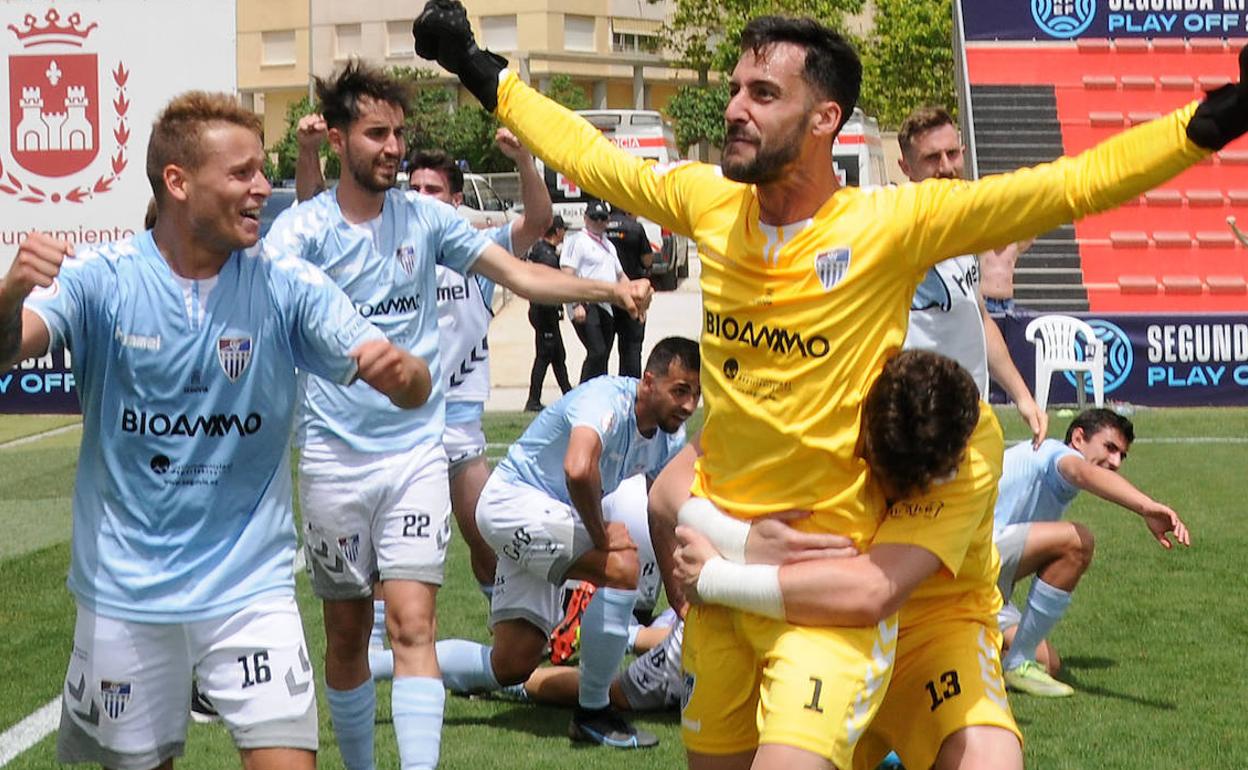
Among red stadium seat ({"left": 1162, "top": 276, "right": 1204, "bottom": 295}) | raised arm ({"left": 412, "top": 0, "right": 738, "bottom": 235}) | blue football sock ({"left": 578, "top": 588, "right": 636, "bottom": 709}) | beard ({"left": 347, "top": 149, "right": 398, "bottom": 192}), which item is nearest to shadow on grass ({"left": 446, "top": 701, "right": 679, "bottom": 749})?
blue football sock ({"left": 578, "top": 588, "right": 636, "bottom": 709})

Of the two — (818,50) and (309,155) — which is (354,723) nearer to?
(309,155)

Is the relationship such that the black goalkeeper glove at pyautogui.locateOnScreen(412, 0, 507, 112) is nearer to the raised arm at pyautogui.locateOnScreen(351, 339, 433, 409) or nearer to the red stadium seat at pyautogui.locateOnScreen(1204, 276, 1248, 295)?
the raised arm at pyautogui.locateOnScreen(351, 339, 433, 409)

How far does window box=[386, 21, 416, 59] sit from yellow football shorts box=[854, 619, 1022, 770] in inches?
3208

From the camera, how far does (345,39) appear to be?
8681 cm

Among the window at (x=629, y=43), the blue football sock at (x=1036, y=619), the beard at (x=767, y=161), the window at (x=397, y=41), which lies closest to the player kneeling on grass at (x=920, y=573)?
the beard at (x=767, y=161)

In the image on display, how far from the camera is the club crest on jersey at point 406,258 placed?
6.75 m

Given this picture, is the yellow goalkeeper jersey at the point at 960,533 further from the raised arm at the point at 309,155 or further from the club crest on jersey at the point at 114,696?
the raised arm at the point at 309,155

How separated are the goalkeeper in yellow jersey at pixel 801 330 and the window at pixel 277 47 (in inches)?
3423

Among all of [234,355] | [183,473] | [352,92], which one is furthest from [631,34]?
[183,473]

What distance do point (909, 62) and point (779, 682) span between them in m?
55.5

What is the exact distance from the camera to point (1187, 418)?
17.5 metres

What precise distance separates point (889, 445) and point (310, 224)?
295 centimetres

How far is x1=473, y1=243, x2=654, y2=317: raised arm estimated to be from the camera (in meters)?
6.30

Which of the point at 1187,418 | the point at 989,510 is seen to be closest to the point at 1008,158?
the point at 1187,418
